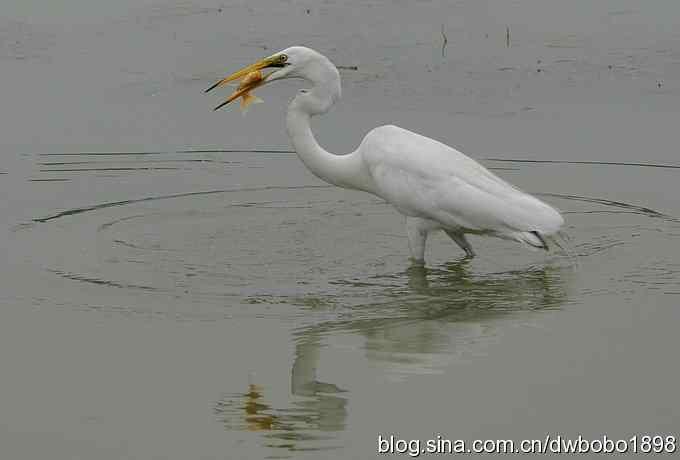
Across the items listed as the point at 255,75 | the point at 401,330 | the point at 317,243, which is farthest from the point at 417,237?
the point at 401,330

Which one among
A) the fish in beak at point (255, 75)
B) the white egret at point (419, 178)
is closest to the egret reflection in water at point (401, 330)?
the white egret at point (419, 178)

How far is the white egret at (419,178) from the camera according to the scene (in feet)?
26.7

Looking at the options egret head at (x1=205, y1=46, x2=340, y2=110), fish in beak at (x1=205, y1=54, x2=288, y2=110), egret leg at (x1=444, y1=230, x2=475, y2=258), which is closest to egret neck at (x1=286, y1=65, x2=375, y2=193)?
egret head at (x1=205, y1=46, x2=340, y2=110)

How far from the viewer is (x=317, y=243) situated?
8.78 meters

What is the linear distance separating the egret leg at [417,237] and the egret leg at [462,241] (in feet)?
0.57

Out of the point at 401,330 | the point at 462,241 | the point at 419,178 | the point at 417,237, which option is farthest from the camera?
the point at 462,241

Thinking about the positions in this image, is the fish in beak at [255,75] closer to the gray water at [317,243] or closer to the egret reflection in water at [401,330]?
the gray water at [317,243]

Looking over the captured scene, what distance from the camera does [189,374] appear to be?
20.3ft

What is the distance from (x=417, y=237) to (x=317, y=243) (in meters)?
0.75

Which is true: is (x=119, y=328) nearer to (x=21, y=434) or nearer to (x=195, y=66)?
(x=21, y=434)

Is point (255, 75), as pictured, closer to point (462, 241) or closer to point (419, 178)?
point (419, 178)

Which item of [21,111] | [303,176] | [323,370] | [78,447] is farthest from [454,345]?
[21,111]

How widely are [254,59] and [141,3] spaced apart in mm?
2987

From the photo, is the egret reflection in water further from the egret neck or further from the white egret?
the egret neck
